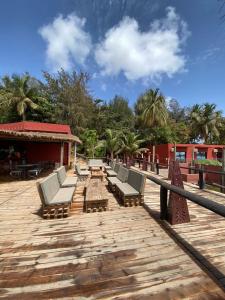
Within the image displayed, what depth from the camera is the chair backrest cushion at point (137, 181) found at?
5.76m

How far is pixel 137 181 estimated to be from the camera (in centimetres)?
616

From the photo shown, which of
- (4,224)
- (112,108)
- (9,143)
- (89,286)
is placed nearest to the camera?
(89,286)

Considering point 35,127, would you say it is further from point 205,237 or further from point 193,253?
point 193,253

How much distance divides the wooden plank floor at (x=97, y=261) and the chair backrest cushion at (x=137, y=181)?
105 cm

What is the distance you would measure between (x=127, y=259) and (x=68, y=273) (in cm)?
78

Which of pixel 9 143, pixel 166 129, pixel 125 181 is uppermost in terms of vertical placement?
pixel 166 129

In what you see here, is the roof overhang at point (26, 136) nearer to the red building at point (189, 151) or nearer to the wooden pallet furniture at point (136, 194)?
the wooden pallet furniture at point (136, 194)

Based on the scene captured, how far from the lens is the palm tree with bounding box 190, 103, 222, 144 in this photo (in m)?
35.0

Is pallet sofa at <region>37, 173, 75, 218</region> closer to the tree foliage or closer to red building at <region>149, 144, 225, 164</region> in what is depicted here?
the tree foliage

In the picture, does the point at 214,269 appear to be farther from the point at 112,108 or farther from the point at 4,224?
the point at 112,108

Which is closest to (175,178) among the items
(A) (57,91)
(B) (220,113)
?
(A) (57,91)

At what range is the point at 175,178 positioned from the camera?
4531mm

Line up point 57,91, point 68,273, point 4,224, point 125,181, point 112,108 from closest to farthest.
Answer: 1. point 68,273
2. point 4,224
3. point 125,181
4. point 57,91
5. point 112,108

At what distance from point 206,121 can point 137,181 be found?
1277 inches
